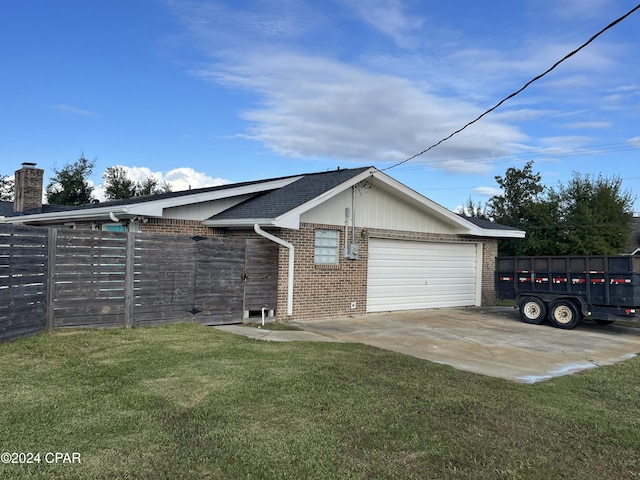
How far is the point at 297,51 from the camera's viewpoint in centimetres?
1345

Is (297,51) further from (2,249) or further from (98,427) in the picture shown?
(98,427)

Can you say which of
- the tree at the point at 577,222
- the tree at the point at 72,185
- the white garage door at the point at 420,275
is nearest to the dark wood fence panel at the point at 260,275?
the white garage door at the point at 420,275

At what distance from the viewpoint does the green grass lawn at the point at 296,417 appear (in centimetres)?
371

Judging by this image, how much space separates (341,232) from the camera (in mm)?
13047

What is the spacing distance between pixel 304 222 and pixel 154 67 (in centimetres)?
724

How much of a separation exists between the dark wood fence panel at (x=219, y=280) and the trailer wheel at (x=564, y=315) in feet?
25.6

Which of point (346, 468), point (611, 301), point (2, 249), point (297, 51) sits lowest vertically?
point (346, 468)

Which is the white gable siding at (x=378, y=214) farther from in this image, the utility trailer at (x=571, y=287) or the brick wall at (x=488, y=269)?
the utility trailer at (x=571, y=287)

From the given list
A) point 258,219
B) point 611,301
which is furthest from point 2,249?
point 611,301

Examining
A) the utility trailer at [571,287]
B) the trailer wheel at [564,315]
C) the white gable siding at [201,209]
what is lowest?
the trailer wheel at [564,315]

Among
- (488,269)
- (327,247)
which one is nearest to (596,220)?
(488,269)

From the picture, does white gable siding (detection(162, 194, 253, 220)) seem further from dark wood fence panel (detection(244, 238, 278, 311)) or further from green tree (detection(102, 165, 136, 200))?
green tree (detection(102, 165, 136, 200))

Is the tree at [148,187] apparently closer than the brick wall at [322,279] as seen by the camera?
No

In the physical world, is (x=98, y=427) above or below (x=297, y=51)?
below
